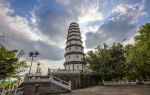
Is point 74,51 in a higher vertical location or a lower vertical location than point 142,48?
higher

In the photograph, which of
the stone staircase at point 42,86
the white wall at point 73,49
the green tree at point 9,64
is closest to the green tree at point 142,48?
the stone staircase at point 42,86

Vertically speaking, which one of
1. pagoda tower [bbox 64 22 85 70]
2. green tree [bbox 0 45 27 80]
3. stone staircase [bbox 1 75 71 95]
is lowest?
stone staircase [bbox 1 75 71 95]

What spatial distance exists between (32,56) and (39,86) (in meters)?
14.3

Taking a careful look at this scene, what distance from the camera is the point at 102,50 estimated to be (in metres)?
34.4

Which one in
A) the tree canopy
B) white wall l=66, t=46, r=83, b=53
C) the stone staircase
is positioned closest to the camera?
the stone staircase

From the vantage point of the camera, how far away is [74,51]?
137 feet

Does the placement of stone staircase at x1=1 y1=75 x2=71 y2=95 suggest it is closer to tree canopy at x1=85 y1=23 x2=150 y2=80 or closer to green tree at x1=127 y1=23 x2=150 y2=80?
green tree at x1=127 y1=23 x2=150 y2=80

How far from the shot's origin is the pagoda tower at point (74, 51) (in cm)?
4019

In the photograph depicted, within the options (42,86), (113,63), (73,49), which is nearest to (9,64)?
(42,86)

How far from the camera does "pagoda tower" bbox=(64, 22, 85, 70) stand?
40.2 metres

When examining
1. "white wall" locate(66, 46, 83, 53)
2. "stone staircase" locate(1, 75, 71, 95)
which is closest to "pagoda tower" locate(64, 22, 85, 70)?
"white wall" locate(66, 46, 83, 53)

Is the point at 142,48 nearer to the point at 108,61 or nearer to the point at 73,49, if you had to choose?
the point at 108,61

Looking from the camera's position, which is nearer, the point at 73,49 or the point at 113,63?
the point at 113,63

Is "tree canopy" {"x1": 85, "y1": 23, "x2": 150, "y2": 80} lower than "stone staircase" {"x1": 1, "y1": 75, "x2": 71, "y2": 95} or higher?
higher
